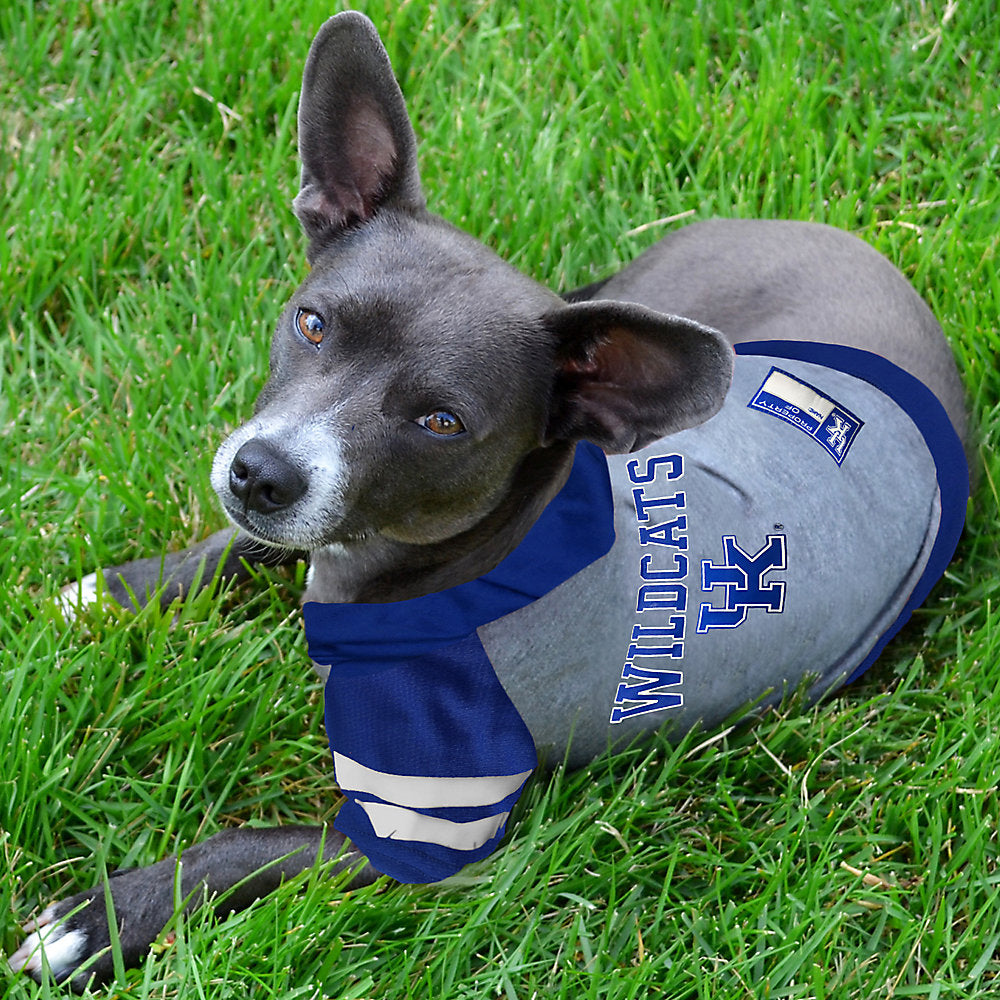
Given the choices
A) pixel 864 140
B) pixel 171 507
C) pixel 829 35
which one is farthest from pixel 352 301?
pixel 829 35

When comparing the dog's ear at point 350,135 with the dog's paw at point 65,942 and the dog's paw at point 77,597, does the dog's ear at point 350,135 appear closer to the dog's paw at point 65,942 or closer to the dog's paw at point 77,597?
the dog's paw at point 77,597

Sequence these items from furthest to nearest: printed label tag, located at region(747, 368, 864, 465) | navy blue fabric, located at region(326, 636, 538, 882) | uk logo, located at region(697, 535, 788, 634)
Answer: printed label tag, located at region(747, 368, 864, 465)
uk logo, located at region(697, 535, 788, 634)
navy blue fabric, located at region(326, 636, 538, 882)

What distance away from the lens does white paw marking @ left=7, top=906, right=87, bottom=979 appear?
278 cm

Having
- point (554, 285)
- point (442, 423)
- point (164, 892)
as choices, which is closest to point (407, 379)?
point (442, 423)

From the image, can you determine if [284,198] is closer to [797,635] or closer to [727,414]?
[727,414]

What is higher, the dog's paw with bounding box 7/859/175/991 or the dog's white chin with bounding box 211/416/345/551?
the dog's white chin with bounding box 211/416/345/551

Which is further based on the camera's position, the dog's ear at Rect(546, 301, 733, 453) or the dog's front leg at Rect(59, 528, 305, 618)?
the dog's front leg at Rect(59, 528, 305, 618)

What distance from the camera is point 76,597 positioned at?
135 inches

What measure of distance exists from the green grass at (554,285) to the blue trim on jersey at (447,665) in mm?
371

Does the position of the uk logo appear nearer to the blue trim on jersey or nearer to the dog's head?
the blue trim on jersey

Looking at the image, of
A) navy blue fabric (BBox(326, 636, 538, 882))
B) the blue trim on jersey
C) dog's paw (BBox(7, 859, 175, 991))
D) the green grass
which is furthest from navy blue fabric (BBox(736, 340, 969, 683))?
dog's paw (BBox(7, 859, 175, 991))

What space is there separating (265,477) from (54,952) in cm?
124

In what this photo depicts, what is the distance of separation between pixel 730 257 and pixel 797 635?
1306mm

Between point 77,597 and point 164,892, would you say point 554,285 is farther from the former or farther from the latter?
point 164,892
